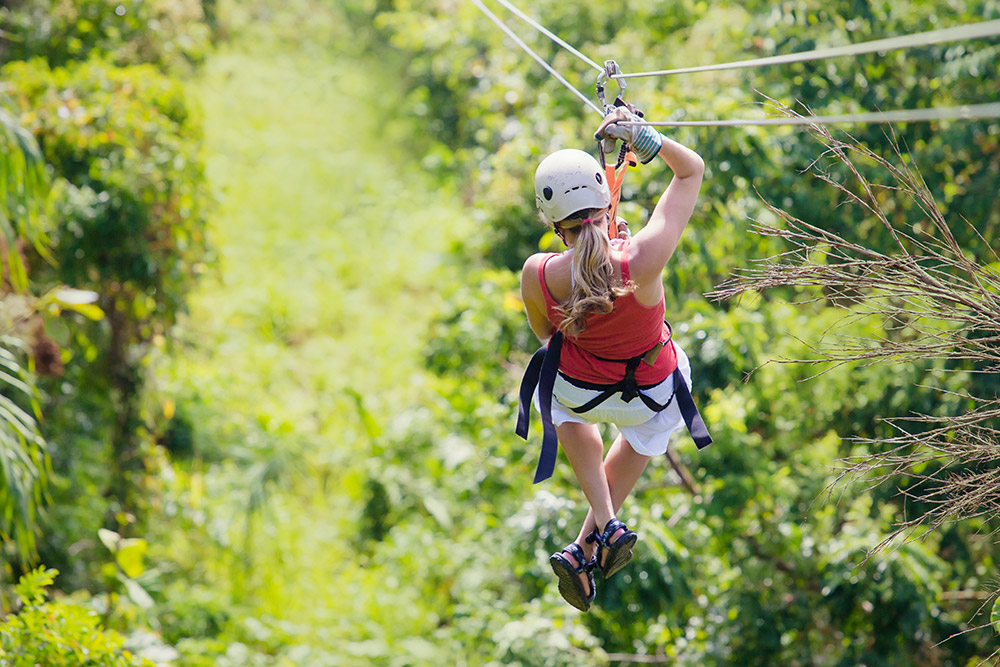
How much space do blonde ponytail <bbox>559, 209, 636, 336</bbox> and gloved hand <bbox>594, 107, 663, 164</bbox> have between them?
172 mm

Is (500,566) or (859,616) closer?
(859,616)

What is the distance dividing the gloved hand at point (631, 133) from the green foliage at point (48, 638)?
2.76m

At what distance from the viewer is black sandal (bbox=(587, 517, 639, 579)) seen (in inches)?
99.4

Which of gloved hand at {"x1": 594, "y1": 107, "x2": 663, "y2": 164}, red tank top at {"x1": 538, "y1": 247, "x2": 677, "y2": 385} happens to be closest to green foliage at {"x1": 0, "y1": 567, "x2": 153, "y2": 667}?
red tank top at {"x1": 538, "y1": 247, "x2": 677, "y2": 385}

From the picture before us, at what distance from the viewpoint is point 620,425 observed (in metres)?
2.64

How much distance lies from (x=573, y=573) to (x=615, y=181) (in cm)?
106

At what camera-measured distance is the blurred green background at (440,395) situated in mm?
4496

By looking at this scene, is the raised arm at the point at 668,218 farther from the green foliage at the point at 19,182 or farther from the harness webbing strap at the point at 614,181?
the green foliage at the point at 19,182

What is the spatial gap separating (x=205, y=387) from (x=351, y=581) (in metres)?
2.20

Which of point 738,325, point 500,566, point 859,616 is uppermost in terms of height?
point 738,325

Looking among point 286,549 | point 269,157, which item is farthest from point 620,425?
point 269,157

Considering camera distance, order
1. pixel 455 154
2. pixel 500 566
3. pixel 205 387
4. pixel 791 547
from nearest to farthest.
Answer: pixel 791 547 < pixel 500 566 < pixel 205 387 < pixel 455 154

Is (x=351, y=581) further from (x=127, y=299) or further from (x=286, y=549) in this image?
(x=127, y=299)

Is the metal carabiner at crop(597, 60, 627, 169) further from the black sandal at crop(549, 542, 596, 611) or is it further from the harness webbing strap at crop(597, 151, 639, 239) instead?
the black sandal at crop(549, 542, 596, 611)
